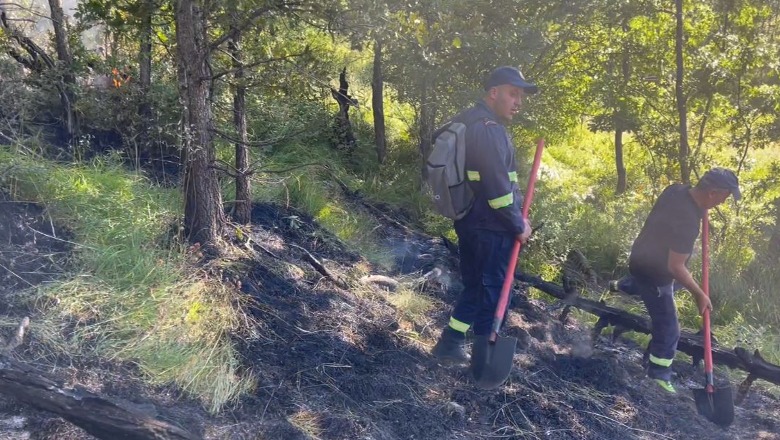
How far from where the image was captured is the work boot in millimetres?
5082

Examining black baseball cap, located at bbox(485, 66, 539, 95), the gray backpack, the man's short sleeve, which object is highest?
black baseball cap, located at bbox(485, 66, 539, 95)

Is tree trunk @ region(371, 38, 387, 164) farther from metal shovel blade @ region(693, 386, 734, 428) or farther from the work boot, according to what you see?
metal shovel blade @ region(693, 386, 734, 428)

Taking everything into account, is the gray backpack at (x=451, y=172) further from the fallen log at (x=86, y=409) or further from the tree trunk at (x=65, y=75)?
the tree trunk at (x=65, y=75)

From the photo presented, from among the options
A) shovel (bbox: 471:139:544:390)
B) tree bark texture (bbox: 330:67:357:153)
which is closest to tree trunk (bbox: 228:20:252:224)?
shovel (bbox: 471:139:544:390)

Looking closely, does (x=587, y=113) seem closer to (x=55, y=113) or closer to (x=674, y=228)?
(x=674, y=228)

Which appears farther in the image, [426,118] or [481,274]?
[426,118]

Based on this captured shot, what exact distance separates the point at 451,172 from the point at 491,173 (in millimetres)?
263

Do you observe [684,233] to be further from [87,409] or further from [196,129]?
[87,409]

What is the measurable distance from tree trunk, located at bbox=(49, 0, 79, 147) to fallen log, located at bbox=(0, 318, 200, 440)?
3.70m

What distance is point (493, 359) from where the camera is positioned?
489 cm

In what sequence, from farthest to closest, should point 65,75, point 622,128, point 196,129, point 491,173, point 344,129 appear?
1. point 622,128
2. point 344,129
3. point 65,75
4. point 196,129
5. point 491,173

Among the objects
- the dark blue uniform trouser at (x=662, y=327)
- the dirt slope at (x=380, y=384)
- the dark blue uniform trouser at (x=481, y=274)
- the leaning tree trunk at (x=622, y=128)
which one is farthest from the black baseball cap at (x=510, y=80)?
the leaning tree trunk at (x=622, y=128)

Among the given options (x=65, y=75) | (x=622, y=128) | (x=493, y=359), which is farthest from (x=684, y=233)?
(x=622, y=128)

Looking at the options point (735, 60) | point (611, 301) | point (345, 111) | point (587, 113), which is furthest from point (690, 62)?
point (345, 111)
